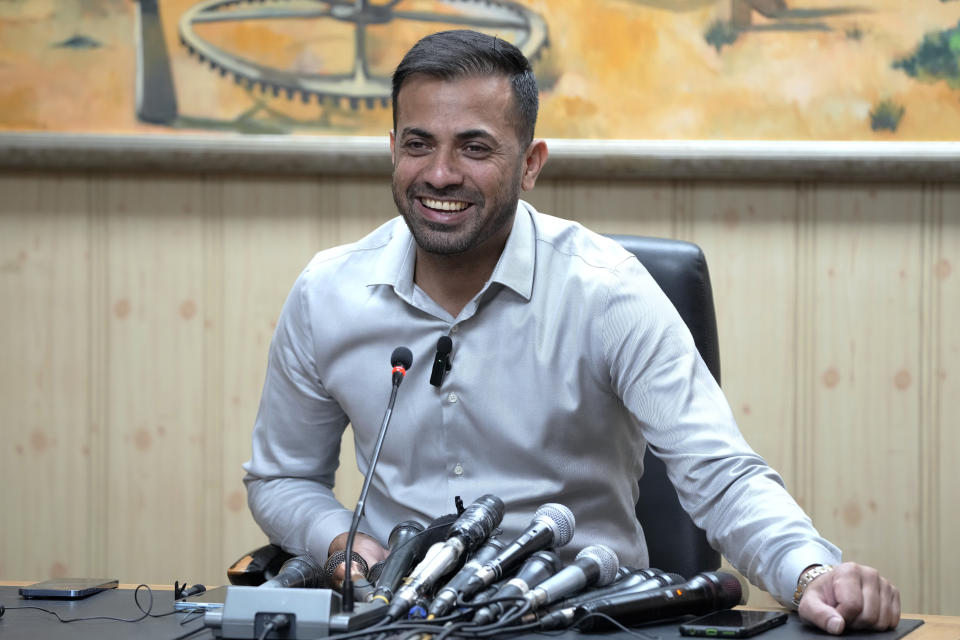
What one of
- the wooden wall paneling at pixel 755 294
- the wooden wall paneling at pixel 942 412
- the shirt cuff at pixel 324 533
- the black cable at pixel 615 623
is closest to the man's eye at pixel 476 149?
the shirt cuff at pixel 324 533

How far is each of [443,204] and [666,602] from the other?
30.1 inches

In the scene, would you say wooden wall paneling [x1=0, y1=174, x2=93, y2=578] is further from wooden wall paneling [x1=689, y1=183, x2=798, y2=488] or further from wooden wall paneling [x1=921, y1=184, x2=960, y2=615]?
wooden wall paneling [x1=921, y1=184, x2=960, y2=615]

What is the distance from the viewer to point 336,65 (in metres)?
2.53

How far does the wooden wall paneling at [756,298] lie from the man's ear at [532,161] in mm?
783

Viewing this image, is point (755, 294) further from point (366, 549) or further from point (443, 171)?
point (366, 549)

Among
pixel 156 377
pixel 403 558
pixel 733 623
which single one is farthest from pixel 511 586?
pixel 156 377

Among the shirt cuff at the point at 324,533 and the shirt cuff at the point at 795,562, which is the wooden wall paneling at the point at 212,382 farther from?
the shirt cuff at the point at 795,562

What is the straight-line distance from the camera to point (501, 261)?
1735 mm

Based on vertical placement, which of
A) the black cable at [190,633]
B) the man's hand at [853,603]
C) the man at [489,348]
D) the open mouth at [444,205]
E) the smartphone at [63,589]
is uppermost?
the open mouth at [444,205]

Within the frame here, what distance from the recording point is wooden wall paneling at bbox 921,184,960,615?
245 centimetres

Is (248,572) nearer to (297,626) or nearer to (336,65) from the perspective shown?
(297,626)

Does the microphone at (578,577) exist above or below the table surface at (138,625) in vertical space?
above

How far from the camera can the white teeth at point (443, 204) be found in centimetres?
170

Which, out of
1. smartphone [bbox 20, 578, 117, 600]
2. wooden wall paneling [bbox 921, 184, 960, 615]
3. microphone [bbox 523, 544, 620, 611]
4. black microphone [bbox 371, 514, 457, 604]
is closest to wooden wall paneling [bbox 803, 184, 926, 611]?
wooden wall paneling [bbox 921, 184, 960, 615]
